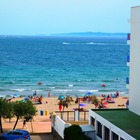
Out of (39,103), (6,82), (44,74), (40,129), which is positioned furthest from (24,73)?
(40,129)

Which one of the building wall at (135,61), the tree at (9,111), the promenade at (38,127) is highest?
the building wall at (135,61)

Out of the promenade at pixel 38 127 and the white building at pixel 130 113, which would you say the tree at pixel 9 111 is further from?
the white building at pixel 130 113

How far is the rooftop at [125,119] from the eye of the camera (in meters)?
→ 25.1

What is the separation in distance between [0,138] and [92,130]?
252 inches

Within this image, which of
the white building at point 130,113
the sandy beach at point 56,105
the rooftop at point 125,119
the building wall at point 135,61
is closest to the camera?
the rooftop at point 125,119

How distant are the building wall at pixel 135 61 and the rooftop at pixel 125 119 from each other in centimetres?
80

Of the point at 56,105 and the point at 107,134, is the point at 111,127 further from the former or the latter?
the point at 56,105

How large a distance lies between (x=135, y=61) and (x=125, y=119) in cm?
409

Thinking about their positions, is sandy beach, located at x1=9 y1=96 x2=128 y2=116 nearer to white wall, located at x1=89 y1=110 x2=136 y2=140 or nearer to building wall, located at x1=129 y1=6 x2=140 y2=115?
white wall, located at x1=89 y1=110 x2=136 y2=140

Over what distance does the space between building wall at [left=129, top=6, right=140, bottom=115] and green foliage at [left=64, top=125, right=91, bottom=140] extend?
15.8 ft

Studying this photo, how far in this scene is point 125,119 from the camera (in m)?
28.5

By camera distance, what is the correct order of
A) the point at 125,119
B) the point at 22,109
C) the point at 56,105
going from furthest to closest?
the point at 56,105 < the point at 22,109 < the point at 125,119

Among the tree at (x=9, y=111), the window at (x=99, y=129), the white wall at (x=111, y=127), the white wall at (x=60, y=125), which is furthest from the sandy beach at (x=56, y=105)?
the window at (x=99, y=129)

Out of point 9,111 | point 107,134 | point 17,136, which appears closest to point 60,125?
point 17,136
